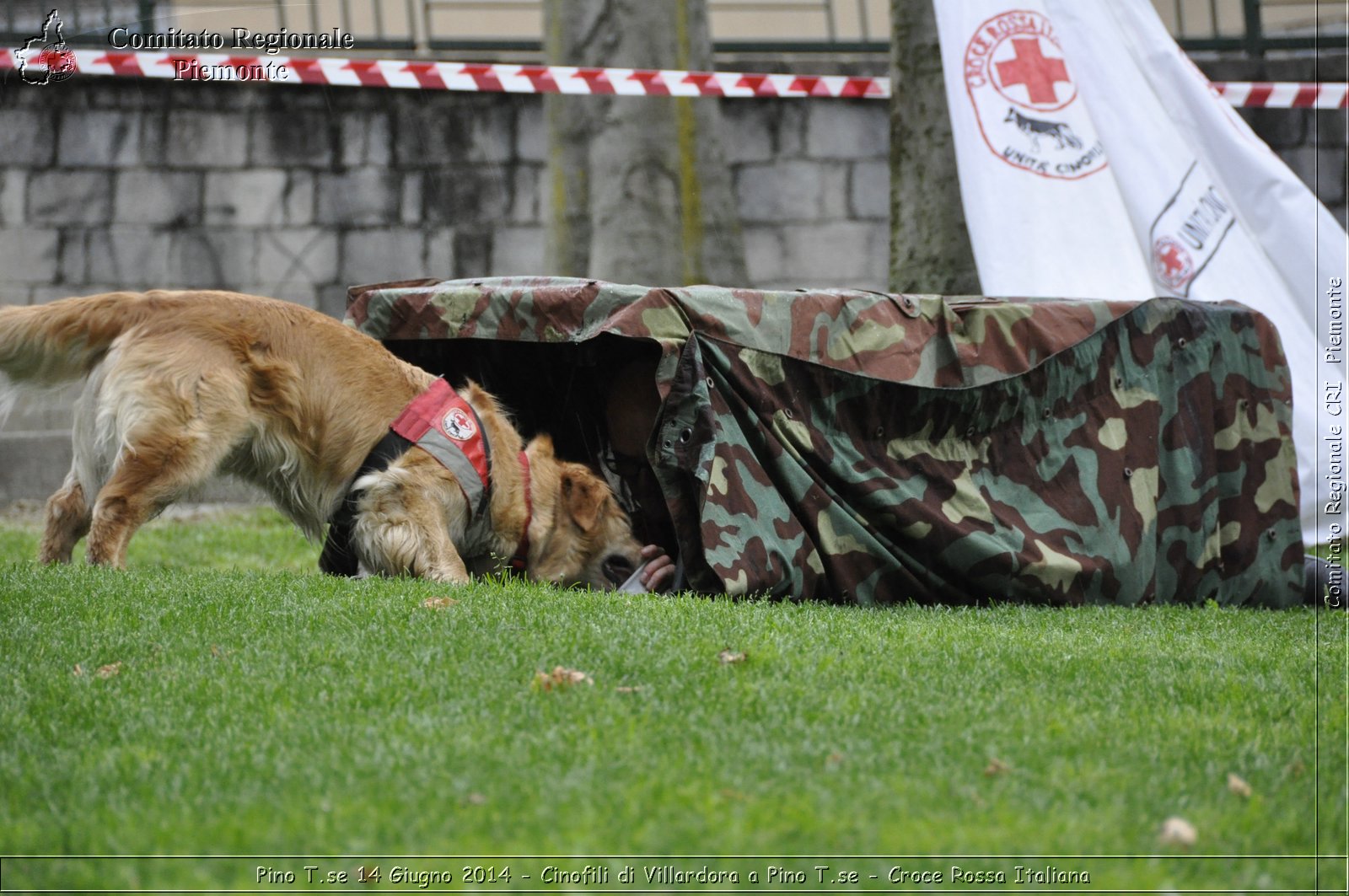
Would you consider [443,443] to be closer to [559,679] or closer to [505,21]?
[559,679]

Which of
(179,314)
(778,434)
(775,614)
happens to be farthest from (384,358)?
(775,614)

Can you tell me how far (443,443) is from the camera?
5145 mm

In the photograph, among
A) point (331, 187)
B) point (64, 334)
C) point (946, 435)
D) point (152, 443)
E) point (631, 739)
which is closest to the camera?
point (631, 739)

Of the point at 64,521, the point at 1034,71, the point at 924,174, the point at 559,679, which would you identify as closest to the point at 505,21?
the point at 924,174

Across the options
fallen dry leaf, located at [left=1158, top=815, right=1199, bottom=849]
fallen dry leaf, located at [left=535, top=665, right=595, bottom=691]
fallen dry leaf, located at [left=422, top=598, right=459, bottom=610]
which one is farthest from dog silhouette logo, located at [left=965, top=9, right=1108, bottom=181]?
fallen dry leaf, located at [left=1158, top=815, right=1199, bottom=849]

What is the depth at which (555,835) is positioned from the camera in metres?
2.28

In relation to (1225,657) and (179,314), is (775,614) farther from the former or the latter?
(179,314)

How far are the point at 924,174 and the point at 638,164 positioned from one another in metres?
2.00

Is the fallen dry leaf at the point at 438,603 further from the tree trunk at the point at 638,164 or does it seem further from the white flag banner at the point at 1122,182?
the tree trunk at the point at 638,164

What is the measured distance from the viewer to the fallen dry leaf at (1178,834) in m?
2.35

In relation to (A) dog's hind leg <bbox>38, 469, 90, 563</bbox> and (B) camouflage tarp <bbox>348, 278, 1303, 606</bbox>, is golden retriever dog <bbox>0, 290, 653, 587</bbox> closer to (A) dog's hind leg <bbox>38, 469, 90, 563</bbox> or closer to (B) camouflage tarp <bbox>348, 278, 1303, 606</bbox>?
(A) dog's hind leg <bbox>38, 469, 90, 563</bbox>

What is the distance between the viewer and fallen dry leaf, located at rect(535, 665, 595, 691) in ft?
10.3

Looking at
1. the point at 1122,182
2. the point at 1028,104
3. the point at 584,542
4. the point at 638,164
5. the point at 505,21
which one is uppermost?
the point at 505,21

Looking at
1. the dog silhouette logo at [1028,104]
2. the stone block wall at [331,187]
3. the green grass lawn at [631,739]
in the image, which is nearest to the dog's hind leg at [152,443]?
the green grass lawn at [631,739]
